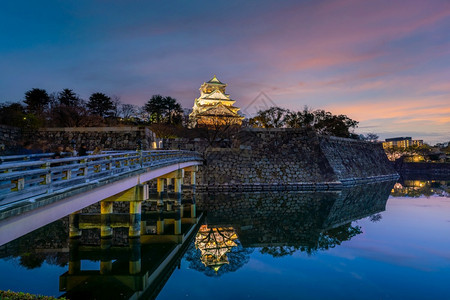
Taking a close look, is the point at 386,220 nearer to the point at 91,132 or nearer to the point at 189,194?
the point at 189,194

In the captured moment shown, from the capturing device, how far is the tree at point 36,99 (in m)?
38.0

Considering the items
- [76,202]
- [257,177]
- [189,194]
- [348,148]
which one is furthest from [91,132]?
[348,148]

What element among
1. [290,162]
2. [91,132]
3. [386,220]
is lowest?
[386,220]

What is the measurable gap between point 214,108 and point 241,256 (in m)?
38.1

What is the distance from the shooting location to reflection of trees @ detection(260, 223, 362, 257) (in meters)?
10.9

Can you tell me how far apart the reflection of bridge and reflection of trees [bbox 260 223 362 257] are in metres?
3.31

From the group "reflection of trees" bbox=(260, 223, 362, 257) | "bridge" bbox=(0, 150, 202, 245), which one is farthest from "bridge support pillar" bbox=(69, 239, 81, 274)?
"reflection of trees" bbox=(260, 223, 362, 257)

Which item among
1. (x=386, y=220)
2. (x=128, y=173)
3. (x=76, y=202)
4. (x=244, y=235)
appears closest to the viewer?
(x=76, y=202)

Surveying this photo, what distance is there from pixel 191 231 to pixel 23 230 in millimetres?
8810

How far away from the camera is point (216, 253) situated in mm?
10742

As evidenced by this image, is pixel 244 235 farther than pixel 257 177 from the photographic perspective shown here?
No

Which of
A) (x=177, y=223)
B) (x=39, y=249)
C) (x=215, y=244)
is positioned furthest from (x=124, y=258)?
(x=177, y=223)

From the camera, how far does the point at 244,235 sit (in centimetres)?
1293

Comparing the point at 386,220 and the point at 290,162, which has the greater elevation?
the point at 290,162
